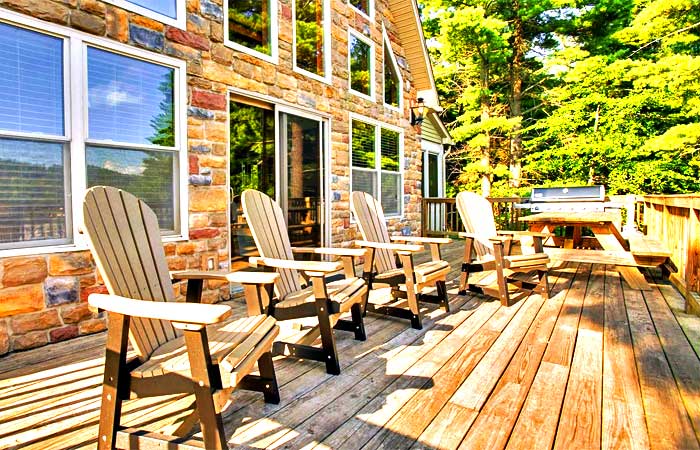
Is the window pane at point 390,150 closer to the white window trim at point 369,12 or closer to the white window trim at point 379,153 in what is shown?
the white window trim at point 379,153

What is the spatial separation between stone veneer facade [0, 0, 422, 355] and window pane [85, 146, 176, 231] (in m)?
0.18

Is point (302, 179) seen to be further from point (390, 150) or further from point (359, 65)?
point (390, 150)

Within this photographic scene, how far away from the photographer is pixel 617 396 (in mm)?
1994

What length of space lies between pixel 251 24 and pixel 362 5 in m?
2.61

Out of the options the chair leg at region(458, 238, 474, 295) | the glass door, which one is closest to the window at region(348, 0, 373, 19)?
the glass door

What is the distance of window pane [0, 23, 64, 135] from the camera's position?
2.58m

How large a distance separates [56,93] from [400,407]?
116 inches

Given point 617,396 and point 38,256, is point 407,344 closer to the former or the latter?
point 617,396

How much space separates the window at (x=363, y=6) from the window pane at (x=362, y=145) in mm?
1691

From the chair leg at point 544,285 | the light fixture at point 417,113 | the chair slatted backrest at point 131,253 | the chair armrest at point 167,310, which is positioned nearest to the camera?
the chair armrest at point 167,310

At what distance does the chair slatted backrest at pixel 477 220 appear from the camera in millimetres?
4176

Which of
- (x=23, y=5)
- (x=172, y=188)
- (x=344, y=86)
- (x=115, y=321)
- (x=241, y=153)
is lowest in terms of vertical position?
(x=115, y=321)

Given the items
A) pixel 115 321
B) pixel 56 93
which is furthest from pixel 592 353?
pixel 56 93

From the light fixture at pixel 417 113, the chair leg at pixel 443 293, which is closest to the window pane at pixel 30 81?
the chair leg at pixel 443 293
